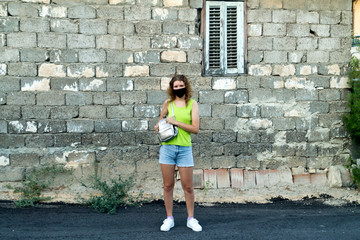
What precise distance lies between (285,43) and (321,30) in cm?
70

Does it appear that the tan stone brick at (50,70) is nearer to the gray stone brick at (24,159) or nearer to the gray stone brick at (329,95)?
the gray stone brick at (24,159)

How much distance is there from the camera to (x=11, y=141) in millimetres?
5559

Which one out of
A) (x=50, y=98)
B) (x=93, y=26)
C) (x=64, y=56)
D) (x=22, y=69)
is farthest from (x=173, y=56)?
(x=22, y=69)

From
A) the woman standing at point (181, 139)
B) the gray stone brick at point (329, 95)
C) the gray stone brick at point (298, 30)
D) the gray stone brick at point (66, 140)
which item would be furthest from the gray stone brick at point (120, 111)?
the gray stone brick at point (329, 95)

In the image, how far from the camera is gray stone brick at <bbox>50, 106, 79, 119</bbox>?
562cm

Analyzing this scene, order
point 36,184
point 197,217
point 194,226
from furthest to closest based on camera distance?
point 36,184 < point 197,217 < point 194,226

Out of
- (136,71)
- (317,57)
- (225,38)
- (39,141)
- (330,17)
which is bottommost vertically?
(39,141)

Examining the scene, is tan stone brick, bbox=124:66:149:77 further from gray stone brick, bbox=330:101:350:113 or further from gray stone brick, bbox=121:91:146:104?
gray stone brick, bbox=330:101:350:113

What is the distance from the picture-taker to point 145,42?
574cm

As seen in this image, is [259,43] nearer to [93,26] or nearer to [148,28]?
[148,28]

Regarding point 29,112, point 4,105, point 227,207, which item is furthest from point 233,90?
point 4,105

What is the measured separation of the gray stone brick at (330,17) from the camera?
20.0ft

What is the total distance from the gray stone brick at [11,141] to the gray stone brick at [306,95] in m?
4.73

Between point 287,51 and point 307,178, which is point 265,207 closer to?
point 307,178
